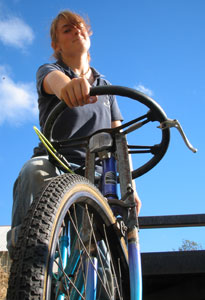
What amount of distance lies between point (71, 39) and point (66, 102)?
77 centimetres

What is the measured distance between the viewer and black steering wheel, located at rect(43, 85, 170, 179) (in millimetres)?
1220

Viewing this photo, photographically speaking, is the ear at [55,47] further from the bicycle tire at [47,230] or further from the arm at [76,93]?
the bicycle tire at [47,230]

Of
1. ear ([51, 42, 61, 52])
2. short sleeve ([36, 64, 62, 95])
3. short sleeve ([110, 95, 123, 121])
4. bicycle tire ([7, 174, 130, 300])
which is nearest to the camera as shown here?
bicycle tire ([7, 174, 130, 300])

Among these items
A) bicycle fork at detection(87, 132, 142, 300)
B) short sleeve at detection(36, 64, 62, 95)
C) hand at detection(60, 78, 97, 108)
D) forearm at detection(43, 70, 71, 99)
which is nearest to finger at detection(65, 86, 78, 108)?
hand at detection(60, 78, 97, 108)

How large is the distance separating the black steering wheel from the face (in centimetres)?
59

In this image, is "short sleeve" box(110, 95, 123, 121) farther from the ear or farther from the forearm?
the forearm

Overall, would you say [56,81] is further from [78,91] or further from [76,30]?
[76,30]

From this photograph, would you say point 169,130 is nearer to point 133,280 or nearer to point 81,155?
point 81,155

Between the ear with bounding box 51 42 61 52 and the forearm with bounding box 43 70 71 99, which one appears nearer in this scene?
the forearm with bounding box 43 70 71 99

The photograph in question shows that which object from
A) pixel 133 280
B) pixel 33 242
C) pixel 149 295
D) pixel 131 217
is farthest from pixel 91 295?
pixel 149 295

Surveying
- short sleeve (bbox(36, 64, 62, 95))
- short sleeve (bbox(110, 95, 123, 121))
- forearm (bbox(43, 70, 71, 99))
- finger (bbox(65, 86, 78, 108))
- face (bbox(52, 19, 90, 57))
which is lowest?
finger (bbox(65, 86, 78, 108))

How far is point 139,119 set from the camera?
1354mm

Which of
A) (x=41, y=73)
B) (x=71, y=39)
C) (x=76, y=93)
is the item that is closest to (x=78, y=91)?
(x=76, y=93)

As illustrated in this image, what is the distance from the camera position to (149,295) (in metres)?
2.20
